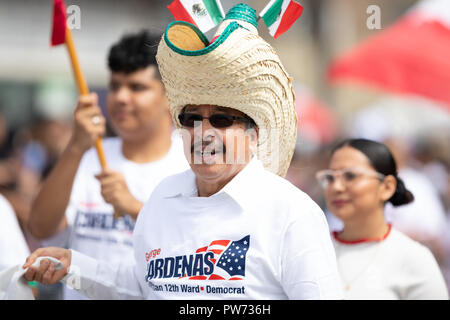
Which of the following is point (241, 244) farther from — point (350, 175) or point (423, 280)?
point (350, 175)

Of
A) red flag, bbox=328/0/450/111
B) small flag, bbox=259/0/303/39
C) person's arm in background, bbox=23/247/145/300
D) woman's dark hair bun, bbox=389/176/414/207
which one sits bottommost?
person's arm in background, bbox=23/247/145/300

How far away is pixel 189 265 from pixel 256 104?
650mm

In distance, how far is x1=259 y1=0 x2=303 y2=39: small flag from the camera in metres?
2.60

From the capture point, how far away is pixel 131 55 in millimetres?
3904

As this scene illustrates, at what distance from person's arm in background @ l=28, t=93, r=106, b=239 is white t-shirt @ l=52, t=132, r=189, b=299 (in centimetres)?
16

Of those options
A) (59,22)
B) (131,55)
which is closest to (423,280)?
(131,55)

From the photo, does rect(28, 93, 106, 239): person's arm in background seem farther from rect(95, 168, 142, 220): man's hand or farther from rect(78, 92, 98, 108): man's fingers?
rect(95, 168, 142, 220): man's hand

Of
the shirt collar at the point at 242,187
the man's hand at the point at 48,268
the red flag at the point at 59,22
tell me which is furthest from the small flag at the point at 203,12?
the man's hand at the point at 48,268

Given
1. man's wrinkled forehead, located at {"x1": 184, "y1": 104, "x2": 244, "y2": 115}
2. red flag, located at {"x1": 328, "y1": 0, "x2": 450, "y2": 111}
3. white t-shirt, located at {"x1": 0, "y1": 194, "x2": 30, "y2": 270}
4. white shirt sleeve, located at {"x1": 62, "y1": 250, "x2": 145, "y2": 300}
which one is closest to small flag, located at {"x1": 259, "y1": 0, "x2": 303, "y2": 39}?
man's wrinkled forehead, located at {"x1": 184, "y1": 104, "x2": 244, "y2": 115}

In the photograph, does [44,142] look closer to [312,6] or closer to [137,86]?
[137,86]

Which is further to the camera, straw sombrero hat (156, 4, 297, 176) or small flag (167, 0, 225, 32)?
small flag (167, 0, 225, 32)

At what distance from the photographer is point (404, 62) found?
6578mm

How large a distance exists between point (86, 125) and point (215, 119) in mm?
1263
